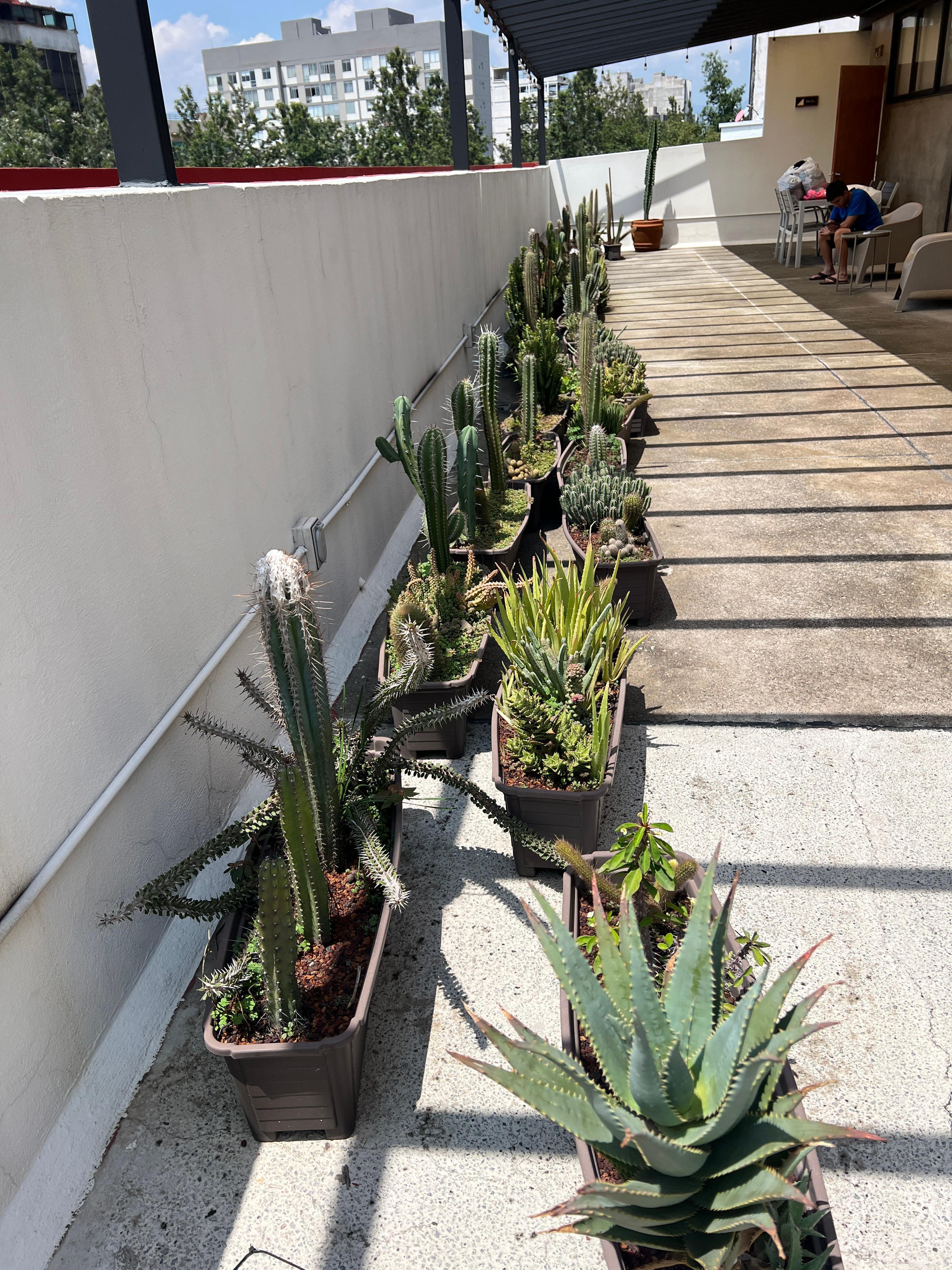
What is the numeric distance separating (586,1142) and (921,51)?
14310 millimetres

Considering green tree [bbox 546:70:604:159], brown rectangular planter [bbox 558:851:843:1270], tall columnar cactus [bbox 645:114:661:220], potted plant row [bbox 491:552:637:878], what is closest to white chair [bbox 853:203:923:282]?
tall columnar cactus [bbox 645:114:661:220]

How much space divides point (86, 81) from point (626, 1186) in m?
105

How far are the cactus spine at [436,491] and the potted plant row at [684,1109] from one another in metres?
2.06

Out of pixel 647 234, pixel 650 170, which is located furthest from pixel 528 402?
pixel 650 170

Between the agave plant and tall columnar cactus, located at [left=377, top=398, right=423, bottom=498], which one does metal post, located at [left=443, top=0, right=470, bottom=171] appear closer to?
tall columnar cactus, located at [left=377, top=398, right=423, bottom=498]

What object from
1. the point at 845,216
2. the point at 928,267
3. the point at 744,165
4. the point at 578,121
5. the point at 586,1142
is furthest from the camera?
the point at 578,121

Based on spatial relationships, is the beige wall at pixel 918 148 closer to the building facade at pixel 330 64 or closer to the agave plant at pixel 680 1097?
the agave plant at pixel 680 1097

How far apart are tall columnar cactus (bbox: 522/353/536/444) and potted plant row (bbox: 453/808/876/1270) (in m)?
3.93

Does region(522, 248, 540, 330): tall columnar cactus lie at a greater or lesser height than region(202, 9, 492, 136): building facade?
lesser

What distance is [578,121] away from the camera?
1927 inches

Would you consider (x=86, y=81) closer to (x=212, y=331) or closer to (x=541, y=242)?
(x=541, y=242)

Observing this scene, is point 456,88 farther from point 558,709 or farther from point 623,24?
point 623,24

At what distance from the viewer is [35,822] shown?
5.67 feet

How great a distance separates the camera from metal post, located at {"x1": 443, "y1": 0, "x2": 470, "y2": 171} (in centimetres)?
681
